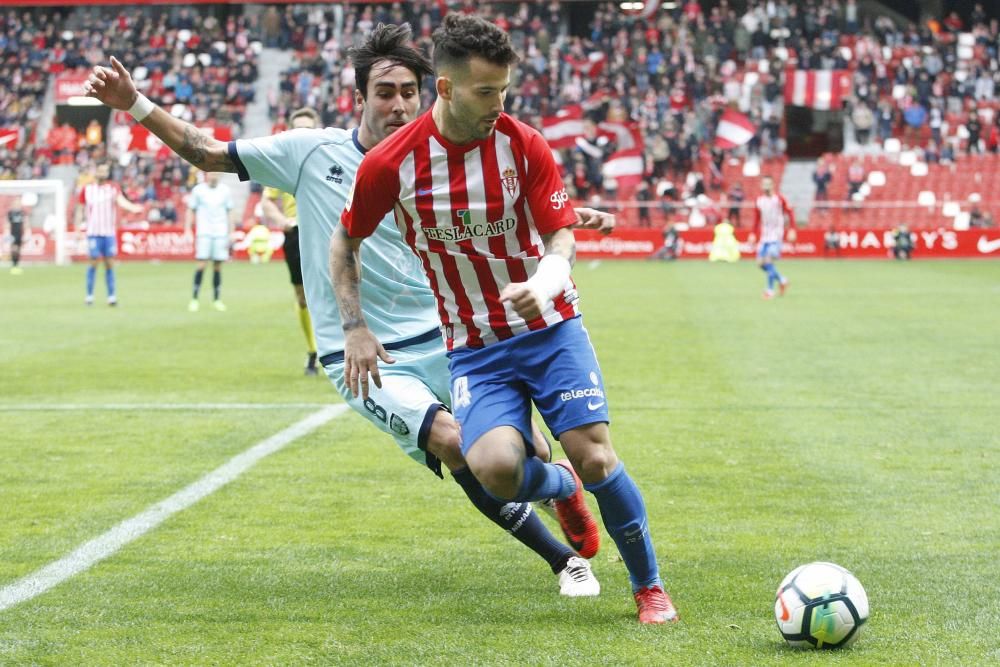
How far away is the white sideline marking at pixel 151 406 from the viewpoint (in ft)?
32.3

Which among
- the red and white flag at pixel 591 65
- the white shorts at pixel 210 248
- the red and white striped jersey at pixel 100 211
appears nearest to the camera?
the white shorts at pixel 210 248

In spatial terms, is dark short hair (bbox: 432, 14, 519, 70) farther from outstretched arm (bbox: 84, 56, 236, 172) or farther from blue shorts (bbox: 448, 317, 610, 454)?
outstretched arm (bbox: 84, 56, 236, 172)

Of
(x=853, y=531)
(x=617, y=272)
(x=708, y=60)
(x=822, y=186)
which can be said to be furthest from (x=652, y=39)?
(x=853, y=531)

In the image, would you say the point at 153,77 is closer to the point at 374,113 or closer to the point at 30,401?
the point at 30,401

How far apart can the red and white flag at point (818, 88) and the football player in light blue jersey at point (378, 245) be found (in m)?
37.0

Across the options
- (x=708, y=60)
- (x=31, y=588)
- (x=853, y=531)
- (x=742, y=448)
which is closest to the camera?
(x=31, y=588)

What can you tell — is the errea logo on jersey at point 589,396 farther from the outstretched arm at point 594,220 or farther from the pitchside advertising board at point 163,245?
the pitchside advertising board at point 163,245

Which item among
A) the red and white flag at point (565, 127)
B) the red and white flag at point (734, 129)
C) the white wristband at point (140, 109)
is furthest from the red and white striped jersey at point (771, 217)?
the white wristband at point (140, 109)

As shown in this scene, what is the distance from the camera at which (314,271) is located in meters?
5.47

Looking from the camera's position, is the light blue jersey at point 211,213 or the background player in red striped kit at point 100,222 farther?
the background player in red striped kit at point 100,222

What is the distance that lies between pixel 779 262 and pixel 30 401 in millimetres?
27845

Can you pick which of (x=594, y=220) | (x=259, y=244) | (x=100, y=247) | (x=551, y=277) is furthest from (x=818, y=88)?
(x=551, y=277)

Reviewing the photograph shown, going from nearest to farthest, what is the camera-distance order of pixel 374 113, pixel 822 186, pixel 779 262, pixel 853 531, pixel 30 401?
pixel 374 113 < pixel 853 531 < pixel 30 401 < pixel 779 262 < pixel 822 186

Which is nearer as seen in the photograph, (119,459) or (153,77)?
(119,459)
